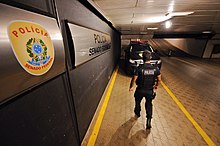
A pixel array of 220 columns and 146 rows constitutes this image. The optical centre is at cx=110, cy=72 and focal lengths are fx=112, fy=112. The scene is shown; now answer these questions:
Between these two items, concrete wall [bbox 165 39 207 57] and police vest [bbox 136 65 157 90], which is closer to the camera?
police vest [bbox 136 65 157 90]

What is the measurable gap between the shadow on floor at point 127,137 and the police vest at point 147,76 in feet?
3.58

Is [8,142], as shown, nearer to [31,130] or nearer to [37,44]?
[31,130]

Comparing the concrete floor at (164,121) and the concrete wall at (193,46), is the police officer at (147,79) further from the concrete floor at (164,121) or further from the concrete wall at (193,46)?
the concrete wall at (193,46)

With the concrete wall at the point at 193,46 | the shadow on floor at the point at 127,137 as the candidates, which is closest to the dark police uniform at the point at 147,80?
the shadow on floor at the point at 127,137

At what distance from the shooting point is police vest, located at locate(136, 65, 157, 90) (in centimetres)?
259

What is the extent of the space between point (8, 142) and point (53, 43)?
1068 millimetres

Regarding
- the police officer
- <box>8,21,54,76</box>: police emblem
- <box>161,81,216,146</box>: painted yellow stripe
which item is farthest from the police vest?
<box>8,21,54,76</box>: police emblem

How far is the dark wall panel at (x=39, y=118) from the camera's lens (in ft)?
3.19

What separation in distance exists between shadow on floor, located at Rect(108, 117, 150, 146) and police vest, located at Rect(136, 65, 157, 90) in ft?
3.58

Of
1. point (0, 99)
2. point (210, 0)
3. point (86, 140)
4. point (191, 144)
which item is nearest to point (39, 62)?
point (0, 99)

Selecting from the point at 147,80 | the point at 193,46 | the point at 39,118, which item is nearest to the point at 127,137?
the point at 147,80

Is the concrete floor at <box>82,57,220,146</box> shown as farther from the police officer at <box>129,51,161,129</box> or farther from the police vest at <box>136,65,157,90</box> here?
the police vest at <box>136,65,157,90</box>

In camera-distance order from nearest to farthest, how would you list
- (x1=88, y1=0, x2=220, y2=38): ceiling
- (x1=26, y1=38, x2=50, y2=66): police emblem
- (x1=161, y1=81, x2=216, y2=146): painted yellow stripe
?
(x1=26, y1=38, x2=50, y2=66): police emblem, (x1=161, y1=81, x2=216, y2=146): painted yellow stripe, (x1=88, y1=0, x2=220, y2=38): ceiling

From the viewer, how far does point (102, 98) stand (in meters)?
4.23
